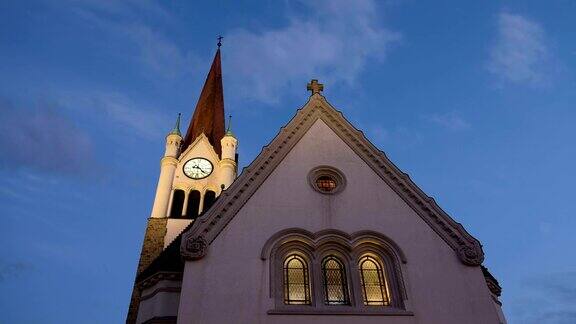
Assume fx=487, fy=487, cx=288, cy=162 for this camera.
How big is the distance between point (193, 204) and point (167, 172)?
423 centimetres

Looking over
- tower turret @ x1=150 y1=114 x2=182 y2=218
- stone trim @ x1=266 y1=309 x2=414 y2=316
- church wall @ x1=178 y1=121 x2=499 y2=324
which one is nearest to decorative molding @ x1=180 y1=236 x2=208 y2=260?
church wall @ x1=178 y1=121 x2=499 y2=324

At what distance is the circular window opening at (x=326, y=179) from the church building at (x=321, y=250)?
0.13 feet

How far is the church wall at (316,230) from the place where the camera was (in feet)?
47.4

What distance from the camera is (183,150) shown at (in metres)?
46.2

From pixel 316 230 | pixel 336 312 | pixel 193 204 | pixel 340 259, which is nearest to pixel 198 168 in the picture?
pixel 193 204

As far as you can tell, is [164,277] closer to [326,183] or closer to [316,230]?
[316,230]

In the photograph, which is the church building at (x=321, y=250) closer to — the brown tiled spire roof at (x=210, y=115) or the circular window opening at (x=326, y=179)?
the circular window opening at (x=326, y=179)

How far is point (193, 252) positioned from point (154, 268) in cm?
318

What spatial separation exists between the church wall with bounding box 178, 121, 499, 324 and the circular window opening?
0.22 meters

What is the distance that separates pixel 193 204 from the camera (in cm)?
4003

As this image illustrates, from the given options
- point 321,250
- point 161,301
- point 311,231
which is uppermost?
point 311,231

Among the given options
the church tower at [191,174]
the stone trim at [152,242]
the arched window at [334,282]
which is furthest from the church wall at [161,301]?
the church tower at [191,174]

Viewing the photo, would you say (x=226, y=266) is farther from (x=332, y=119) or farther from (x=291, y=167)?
(x=332, y=119)

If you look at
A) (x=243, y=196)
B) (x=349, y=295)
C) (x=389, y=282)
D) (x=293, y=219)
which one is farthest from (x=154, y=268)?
(x=389, y=282)
